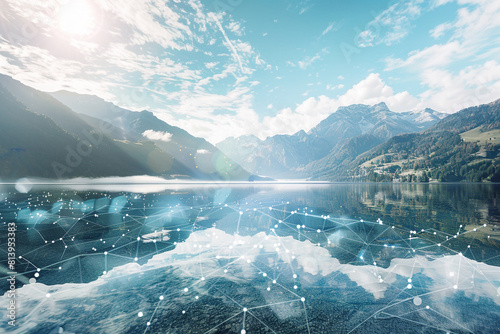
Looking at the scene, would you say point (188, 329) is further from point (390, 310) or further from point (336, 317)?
point (390, 310)

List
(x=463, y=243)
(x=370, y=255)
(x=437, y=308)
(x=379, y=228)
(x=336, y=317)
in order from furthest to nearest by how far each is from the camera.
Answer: (x=379, y=228)
(x=463, y=243)
(x=370, y=255)
(x=437, y=308)
(x=336, y=317)

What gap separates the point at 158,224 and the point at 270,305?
74.8ft

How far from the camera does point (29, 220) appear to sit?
29516mm

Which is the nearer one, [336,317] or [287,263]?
[336,317]

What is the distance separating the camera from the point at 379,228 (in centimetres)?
2748

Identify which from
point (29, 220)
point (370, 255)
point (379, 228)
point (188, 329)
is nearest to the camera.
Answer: point (188, 329)

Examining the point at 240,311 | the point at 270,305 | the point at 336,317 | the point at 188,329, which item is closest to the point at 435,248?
the point at 336,317

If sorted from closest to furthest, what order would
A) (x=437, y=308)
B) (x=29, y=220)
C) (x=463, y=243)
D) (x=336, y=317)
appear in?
(x=336, y=317) → (x=437, y=308) → (x=463, y=243) → (x=29, y=220)

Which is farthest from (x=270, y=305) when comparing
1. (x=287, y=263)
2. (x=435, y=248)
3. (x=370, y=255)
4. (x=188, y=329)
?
(x=435, y=248)

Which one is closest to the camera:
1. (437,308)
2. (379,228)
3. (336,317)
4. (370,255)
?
(336,317)

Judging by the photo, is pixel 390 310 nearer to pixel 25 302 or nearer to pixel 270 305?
pixel 270 305

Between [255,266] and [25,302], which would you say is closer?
[25,302]

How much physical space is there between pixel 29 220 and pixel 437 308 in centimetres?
4632

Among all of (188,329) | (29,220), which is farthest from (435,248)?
(29,220)
